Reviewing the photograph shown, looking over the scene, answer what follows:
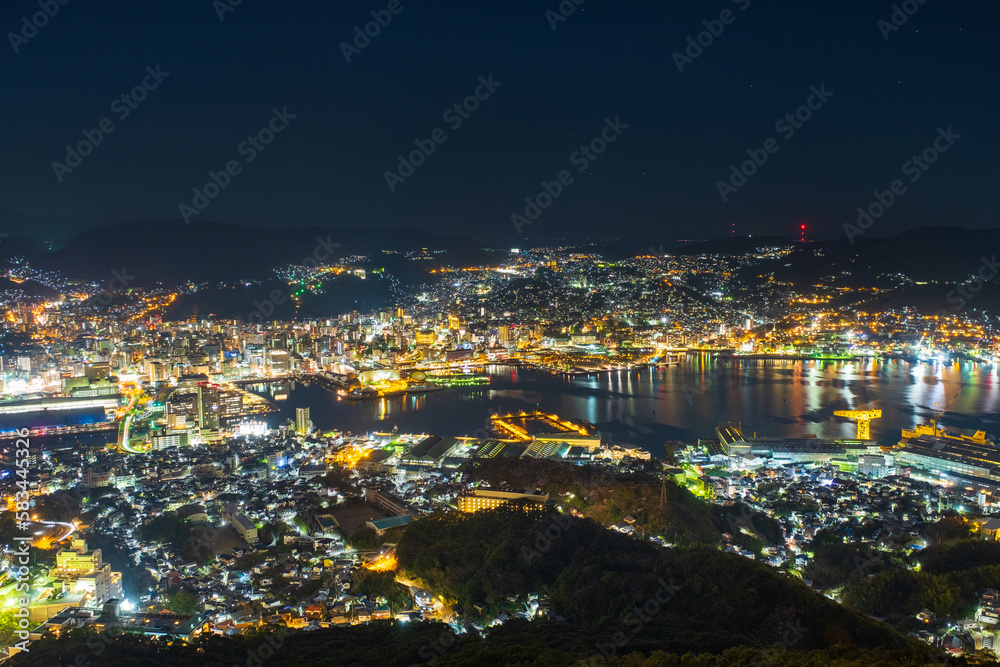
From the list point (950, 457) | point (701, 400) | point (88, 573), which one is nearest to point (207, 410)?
point (88, 573)

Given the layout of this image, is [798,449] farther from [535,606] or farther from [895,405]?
[535,606]

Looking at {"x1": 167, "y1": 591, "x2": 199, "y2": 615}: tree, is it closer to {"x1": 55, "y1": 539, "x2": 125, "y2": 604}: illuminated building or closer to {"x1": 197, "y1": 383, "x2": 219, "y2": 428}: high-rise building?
{"x1": 55, "y1": 539, "x2": 125, "y2": 604}: illuminated building

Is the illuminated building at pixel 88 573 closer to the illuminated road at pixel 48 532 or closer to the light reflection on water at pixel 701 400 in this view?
the illuminated road at pixel 48 532

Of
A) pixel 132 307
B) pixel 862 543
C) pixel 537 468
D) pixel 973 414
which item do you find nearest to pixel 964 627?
pixel 862 543

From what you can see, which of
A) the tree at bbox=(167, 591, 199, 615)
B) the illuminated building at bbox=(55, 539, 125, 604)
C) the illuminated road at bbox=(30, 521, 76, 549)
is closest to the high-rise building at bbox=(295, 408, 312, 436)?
the illuminated road at bbox=(30, 521, 76, 549)

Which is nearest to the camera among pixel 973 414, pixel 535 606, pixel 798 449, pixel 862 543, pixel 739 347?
pixel 535 606

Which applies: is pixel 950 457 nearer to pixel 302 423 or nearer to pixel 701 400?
pixel 701 400

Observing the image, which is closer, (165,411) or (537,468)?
(537,468)

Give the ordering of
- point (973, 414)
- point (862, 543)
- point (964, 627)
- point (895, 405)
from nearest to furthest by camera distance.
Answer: point (964, 627) < point (862, 543) < point (973, 414) < point (895, 405)

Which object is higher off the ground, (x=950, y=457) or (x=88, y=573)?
(x=88, y=573)
